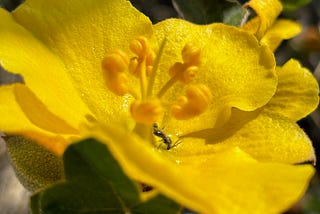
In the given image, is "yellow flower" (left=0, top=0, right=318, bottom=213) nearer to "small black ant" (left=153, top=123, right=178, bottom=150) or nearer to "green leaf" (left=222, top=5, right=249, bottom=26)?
"small black ant" (left=153, top=123, right=178, bottom=150)

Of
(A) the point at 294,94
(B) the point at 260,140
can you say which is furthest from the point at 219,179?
(A) the point at 294,94

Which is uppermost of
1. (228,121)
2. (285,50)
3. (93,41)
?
(93,41)

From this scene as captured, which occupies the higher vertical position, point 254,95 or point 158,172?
point 158,172

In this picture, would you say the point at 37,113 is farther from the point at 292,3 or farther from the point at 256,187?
the point at 292,3

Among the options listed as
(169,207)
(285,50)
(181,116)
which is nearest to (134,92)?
(181,116)

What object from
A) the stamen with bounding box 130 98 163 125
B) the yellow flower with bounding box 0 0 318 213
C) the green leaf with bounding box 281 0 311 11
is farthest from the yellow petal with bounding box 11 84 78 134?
→ the green leaf with bounding box 281 0 311 11

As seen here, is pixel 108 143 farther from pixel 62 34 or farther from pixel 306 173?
pixel 62 34

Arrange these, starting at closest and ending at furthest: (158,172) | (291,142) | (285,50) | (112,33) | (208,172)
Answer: (158,172) → (208,172) → (291,142) → (112,33) → (285,50)

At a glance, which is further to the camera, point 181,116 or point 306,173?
point 181,116
